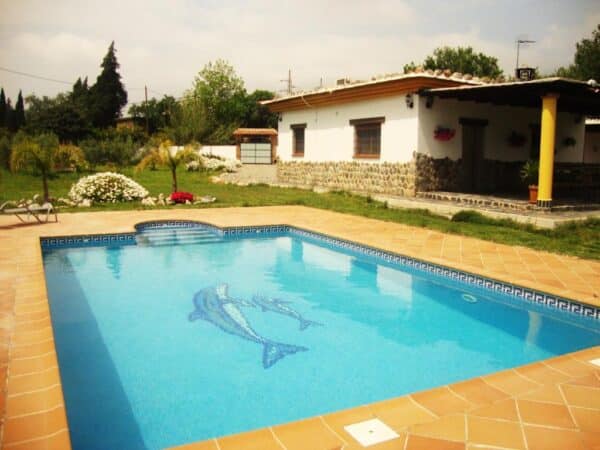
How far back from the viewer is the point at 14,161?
12844 mm

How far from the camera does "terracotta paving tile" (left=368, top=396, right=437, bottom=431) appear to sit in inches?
115

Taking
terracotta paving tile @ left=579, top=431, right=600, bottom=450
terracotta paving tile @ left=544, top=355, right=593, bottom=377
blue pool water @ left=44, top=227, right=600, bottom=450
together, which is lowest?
blue pool water @ left=44, top=227, right=600, bottom=450

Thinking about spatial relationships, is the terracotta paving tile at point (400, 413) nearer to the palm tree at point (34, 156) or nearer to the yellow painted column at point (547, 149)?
the yellow painted column at point (547, 149)

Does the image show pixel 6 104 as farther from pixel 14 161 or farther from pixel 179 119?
pixel 14 161

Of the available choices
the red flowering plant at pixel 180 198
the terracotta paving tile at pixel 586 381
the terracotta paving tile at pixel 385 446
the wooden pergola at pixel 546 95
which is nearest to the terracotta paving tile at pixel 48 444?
the terracotta paving tile at pixel 385 446

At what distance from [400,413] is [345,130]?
14.6m

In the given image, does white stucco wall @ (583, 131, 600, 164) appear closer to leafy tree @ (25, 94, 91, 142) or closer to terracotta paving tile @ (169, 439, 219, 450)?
terracotta paving tile @ (169, 439, 219, 450)

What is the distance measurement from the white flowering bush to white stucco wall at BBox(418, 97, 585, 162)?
Result: 26.8 feet

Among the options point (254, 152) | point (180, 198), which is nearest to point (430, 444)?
point (180, 198)

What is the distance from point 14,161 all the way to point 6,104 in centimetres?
4401

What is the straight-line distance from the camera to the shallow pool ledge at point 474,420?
Result: 8.73 ft

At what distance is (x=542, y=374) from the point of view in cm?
365

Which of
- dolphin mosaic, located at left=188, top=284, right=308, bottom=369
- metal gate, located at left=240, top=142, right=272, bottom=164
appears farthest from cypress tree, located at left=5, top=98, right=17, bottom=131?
dolphin mosaic, located at left=188, top=284, right=308, bottom=369

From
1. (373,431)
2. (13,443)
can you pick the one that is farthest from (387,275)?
(13,443)
